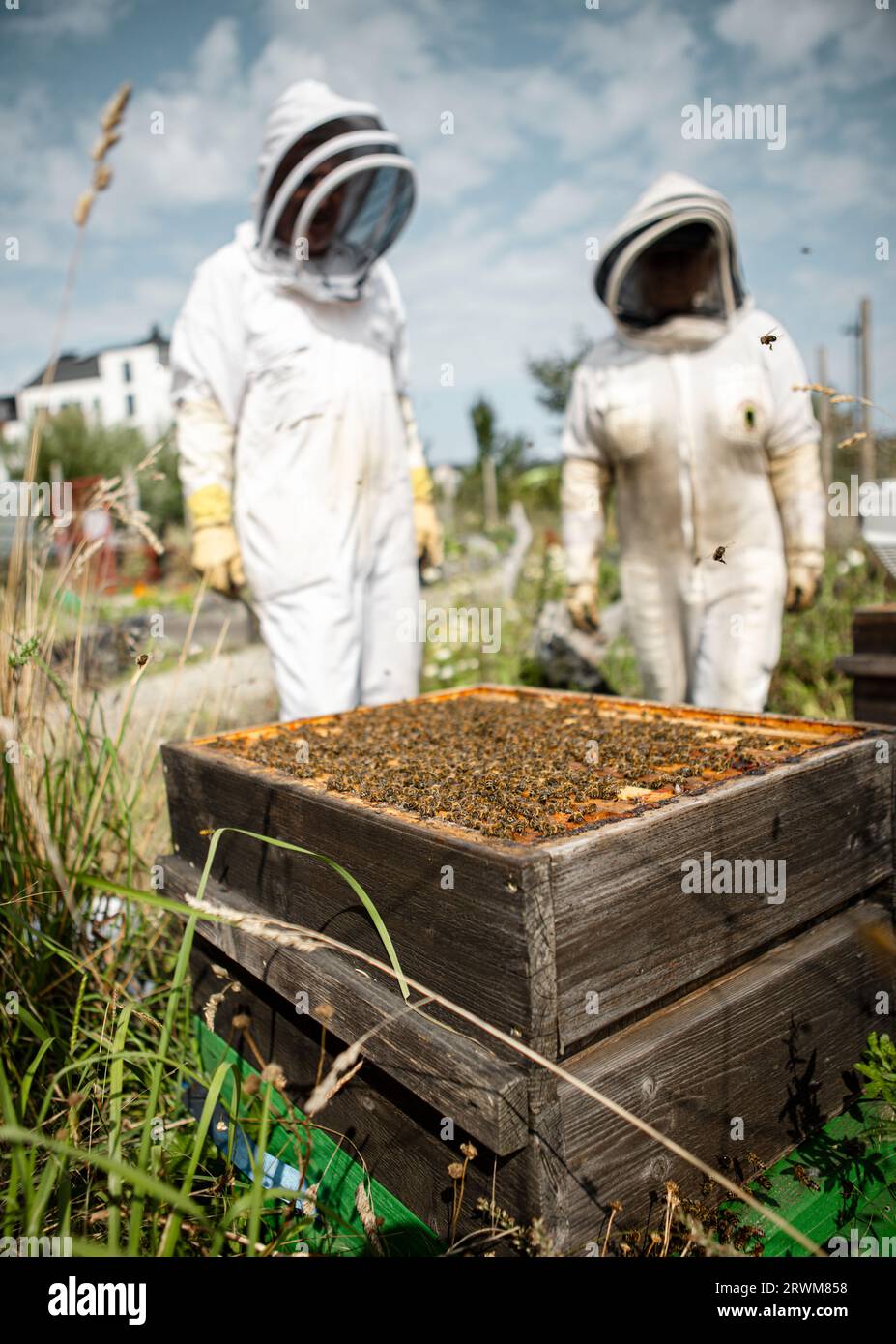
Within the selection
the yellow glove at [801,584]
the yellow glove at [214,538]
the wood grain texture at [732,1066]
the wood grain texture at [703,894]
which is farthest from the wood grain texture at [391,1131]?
the yellow glove at [801,584]

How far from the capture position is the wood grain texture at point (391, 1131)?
120cm

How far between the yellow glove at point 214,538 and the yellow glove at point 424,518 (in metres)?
0.73

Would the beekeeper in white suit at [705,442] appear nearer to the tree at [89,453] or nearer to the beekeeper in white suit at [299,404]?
the beekeeper in white suit at [299,404]

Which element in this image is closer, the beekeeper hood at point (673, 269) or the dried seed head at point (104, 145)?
the dried seed head at point (104, 145)

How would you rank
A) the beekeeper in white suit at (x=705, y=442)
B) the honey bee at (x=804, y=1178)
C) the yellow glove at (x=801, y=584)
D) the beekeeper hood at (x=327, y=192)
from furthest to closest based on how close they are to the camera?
1. the yellow glove at (x=801, y=584)
2. the beekeeper in white suit at (x=705, y=442)
3. the beekeeper hood at (x=327, y=192)
4. the honey bee at (x=804, y=1178)

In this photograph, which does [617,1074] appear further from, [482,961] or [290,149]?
[290,149]

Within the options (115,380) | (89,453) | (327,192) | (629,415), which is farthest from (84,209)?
(115,380)

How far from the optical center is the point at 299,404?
9.42ft

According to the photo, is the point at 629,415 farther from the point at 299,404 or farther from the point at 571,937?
the point at 571,937

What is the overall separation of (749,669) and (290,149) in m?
2.37

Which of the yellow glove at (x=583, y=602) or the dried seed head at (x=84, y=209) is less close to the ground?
the dried seed head at (x=84, y=209)

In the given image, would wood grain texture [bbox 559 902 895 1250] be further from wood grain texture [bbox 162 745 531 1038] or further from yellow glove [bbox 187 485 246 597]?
yellow glove [bbox 187 485 246 597]

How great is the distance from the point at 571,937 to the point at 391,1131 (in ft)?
1.72
